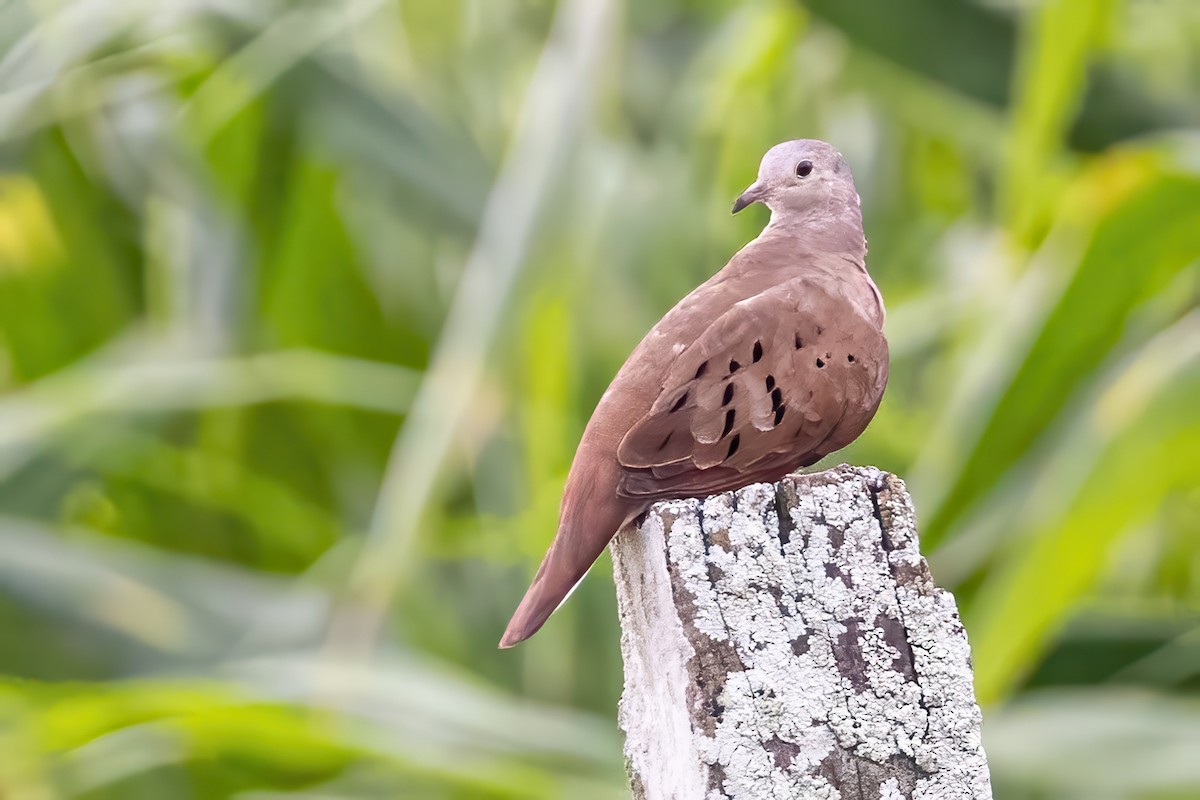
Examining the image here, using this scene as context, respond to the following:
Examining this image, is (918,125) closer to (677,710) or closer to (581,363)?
(581,363)

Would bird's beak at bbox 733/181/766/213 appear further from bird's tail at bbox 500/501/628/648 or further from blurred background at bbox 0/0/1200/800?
blurred background at bbox 0/0/1200/800

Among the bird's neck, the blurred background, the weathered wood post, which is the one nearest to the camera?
the weathered wood post

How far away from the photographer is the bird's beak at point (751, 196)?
2.53 ft

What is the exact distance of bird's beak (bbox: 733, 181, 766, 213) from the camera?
0.77 metres

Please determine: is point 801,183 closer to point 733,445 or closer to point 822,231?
point 822,231

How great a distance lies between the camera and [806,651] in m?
0.58

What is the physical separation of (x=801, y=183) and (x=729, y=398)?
0.57ft

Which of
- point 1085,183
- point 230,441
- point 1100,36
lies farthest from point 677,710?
point 230,441

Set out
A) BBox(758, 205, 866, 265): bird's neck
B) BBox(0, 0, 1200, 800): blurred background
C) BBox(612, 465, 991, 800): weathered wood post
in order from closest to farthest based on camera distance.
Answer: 1. BBox(612, 465, 991, 800): weathered wood post
2. BBox(758, 205, 866, 265): bird's neck
3. BBox(0, 0, 1200, 800): blurred background

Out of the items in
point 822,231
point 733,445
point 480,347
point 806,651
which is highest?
point 480,347

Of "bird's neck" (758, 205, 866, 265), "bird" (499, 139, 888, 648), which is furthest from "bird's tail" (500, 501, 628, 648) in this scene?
"bird's neck" (758, 205, 866, 265)

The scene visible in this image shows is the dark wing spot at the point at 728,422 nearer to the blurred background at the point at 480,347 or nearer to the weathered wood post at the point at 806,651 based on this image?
the weathered wood post at the point at 806,651

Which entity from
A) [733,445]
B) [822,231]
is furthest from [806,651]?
[822,231]

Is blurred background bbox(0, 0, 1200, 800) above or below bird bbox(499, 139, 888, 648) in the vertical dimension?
above
